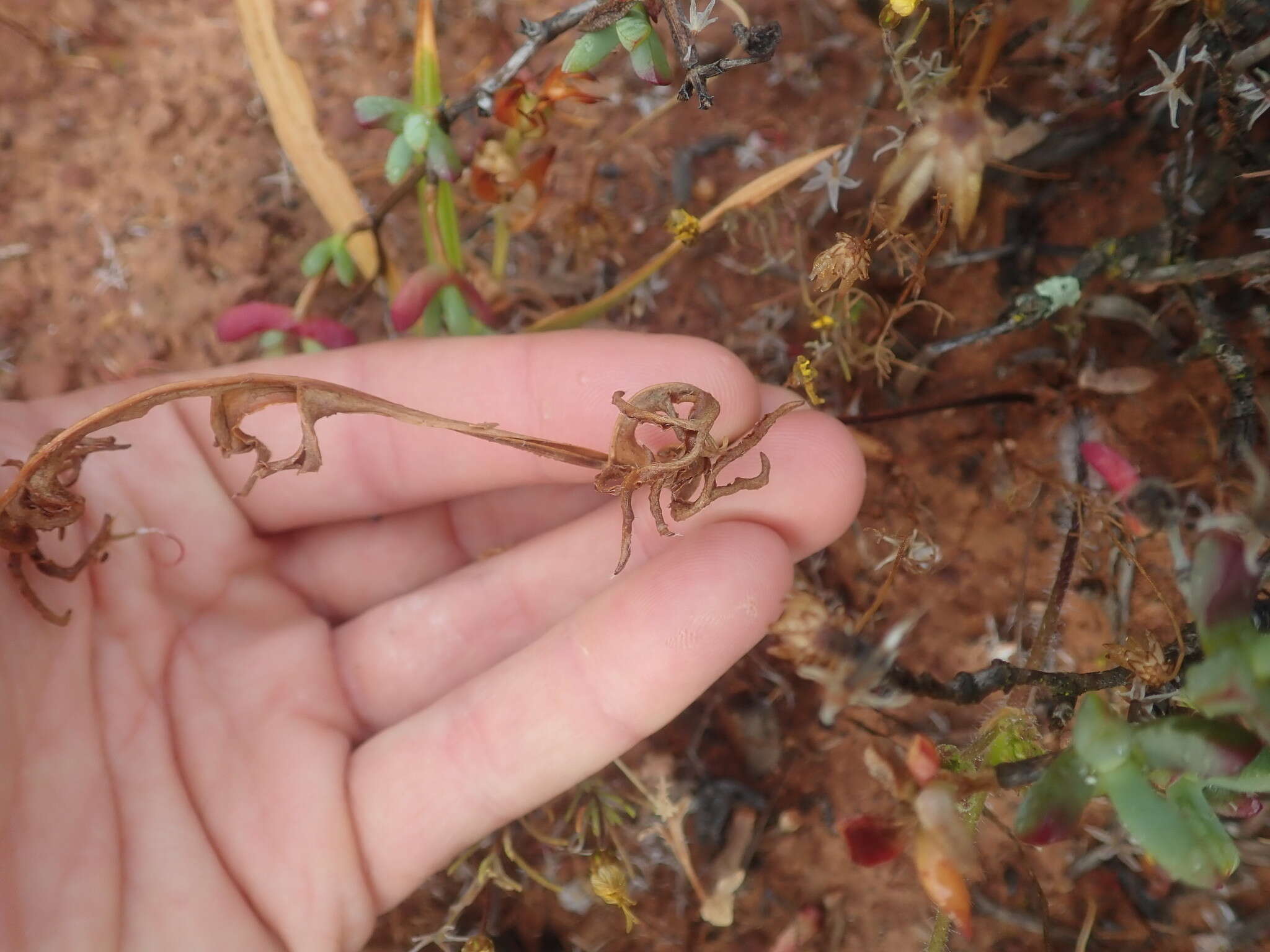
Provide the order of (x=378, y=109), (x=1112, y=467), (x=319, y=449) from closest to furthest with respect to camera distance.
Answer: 1. (x=319, y=449)
2. (x=1112, y=467)
3. (x=378, y=109)

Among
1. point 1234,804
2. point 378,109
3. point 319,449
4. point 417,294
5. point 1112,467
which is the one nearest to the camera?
point 1234,804

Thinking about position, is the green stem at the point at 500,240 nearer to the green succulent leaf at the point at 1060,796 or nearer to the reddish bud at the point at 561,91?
the reddish bud at the point at 561,91

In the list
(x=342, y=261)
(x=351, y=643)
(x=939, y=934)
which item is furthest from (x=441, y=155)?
(x=939, y=934)

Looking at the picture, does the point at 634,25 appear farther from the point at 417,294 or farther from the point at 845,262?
the point at 417,294

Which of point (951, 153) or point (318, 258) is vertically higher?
point (318, 258)

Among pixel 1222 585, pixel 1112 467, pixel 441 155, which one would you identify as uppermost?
pixel 441 155

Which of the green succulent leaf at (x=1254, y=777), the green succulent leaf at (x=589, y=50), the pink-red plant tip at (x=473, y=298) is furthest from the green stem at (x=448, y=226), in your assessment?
the green succulent leaf at (x=1254, y=777)

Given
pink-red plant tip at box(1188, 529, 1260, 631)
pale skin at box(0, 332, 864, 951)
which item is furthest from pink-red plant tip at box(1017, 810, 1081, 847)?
pale skin at box(0, 332, 864, 951)

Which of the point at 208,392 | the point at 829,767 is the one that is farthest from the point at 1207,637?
the point at 208,392
